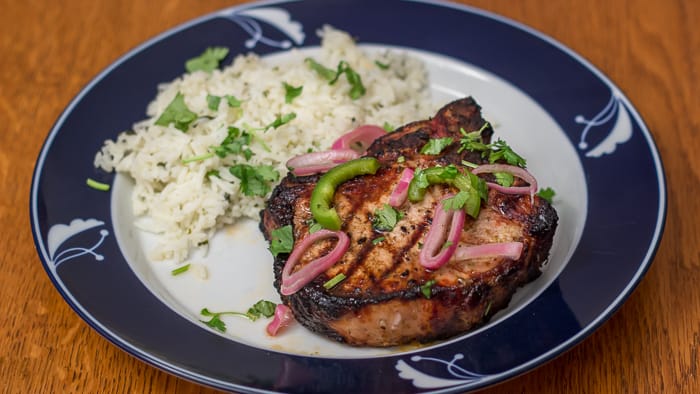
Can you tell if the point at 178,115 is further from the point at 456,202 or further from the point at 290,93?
the point at 456,202

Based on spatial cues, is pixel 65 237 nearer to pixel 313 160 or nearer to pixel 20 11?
pixel 313 160

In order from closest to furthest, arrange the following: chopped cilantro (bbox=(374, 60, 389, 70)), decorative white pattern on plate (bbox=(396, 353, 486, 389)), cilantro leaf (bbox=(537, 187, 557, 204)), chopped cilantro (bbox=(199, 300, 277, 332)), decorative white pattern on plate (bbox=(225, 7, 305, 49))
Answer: decorative white pattern on plate (bbox=(396, 353, 486, 389)) → chopped cilantro (bbox=(199, 300, 277, 332)) → cilantro leaf (bbox=(537, 187, 557, 204)) → chopped cilantro (bbox=(374, 60, 389, 70)) → decorative white pattern on plate (bbox=(225, 7, 305, 49))

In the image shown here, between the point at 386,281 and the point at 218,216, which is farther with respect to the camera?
→ the point at 218,216

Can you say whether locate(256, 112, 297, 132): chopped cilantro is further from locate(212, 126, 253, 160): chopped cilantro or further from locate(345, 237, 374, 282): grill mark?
locate(345, 237, 374, 282): grill mark

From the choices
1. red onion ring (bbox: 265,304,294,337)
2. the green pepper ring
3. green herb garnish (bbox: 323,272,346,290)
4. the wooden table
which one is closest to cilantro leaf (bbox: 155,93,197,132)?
the wooden table

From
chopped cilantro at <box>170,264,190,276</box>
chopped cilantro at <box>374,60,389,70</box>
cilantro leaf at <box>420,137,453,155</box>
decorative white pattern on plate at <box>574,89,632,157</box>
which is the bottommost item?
chopped cilantro at <box>170,264,190,276</box>

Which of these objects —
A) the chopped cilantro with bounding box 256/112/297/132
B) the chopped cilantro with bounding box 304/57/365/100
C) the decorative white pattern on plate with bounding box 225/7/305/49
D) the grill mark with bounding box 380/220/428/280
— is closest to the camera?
the grill mark with bounding box 380/220/428/280

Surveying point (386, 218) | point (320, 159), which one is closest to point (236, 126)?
point (320, 159)

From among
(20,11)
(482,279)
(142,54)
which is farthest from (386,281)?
(20,11)
